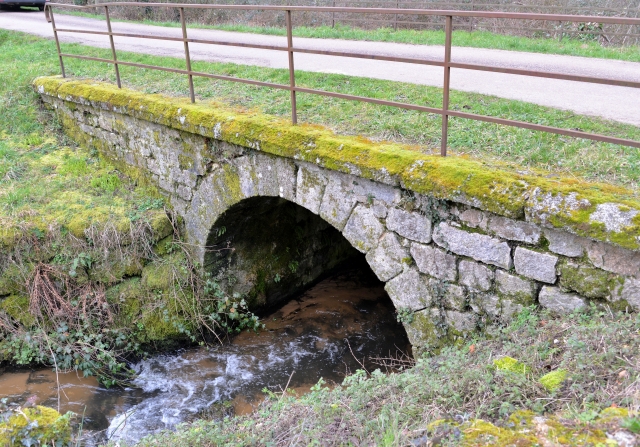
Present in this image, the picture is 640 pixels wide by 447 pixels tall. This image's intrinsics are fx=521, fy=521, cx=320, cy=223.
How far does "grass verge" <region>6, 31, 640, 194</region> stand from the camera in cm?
400

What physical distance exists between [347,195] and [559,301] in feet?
6.14

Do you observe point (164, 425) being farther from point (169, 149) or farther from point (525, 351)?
point (525, 351)

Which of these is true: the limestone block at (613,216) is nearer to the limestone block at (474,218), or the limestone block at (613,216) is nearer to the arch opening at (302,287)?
the limestone block at (474,218)

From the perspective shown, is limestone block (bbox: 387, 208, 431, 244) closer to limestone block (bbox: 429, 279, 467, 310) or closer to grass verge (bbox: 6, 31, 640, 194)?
limestone block (bbox: 429, 279, 467, 310)

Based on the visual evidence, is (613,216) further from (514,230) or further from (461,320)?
(461,320)

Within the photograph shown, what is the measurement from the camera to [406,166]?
13.1ft

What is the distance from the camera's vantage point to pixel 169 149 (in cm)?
625

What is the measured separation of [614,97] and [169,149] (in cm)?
514

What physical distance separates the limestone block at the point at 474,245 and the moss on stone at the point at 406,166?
28cm

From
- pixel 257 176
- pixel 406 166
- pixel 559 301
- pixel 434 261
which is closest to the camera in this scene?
pixel 559 301

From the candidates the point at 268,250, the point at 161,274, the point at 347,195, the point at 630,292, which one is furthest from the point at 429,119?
the point at 161,274

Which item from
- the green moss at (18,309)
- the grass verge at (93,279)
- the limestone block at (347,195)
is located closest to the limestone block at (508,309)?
the limestone block at (347,195)

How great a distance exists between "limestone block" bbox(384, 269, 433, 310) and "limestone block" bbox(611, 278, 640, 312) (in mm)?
1390

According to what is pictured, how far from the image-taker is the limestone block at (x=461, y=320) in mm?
4008
